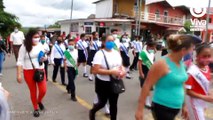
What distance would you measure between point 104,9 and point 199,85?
38.6m

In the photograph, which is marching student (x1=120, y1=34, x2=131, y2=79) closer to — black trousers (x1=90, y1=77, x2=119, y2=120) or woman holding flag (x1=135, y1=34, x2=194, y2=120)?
black trousers (x1=90, y1=77, x2=119, y2=120)

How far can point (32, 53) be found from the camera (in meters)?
5.72

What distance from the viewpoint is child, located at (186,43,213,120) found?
363 centimetres

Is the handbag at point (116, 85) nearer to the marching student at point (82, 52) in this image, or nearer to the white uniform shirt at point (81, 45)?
the marching student at point (82, 52)

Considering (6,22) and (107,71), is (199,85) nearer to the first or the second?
(107,71)

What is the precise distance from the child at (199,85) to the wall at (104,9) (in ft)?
120

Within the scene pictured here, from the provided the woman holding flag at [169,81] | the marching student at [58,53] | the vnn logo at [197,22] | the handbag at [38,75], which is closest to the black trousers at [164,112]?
the woman holding flag at [169,81]

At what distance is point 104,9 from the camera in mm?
41562

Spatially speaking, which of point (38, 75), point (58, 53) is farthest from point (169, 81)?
point (58, 53)

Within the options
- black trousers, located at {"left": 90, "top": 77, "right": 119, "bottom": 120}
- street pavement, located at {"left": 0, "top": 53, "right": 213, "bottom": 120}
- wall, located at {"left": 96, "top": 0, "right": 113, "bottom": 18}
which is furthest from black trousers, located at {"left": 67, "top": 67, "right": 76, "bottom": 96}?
wall, located at {"left": 96, "top": 0, "right": 113, "bottom": 18}

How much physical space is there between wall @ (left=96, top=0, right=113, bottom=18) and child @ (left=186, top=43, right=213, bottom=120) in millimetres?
36492

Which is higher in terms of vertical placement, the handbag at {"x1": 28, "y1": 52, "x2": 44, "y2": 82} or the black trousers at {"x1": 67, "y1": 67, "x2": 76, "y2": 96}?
the handbag at {"x1": 28, "y1": 52, "x2": 44, "y2": 82}

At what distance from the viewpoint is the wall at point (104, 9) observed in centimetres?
4003

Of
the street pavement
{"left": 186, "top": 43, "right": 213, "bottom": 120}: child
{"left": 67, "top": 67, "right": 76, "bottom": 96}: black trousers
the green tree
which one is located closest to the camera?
{"left": 186, "top": 43, "right": 213, "bottom": 120}: child
